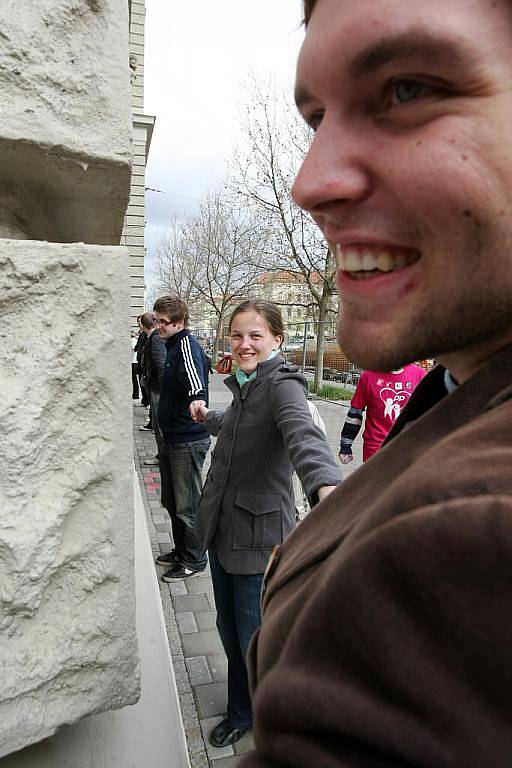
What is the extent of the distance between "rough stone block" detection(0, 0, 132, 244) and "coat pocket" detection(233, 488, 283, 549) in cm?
167

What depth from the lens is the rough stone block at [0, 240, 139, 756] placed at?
3.34ft

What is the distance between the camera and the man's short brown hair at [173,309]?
15.4ft

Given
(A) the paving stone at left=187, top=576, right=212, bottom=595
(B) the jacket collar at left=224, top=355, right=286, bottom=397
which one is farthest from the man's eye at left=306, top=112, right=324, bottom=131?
(A) the paving stone at left=187, top=576, right=212, bottom=595

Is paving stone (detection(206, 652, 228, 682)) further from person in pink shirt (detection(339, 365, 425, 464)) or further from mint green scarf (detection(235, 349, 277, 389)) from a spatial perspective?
person in pink shirt (detection(339, 365, 425, 464))

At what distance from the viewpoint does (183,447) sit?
4.28m

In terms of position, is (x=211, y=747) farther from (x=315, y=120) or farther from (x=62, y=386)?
(x=315, y=120)

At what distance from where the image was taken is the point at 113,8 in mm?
1116

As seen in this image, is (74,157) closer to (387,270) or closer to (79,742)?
(387,270)

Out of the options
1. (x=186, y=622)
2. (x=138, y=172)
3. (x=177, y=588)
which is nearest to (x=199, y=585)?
(x=177, y=588)

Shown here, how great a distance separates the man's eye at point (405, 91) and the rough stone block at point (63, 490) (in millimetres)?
649

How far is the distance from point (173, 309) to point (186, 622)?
2.57 m

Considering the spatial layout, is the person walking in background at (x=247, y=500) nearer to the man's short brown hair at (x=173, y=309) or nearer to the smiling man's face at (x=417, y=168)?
the smiling man's face at (x=417, y=168)

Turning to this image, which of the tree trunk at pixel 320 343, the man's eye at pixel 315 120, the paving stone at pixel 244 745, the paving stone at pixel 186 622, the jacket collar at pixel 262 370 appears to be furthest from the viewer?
the tree trunk at pixel 320 343

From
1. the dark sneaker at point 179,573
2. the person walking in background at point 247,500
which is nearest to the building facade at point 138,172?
the dark sneaker at point 179,573
